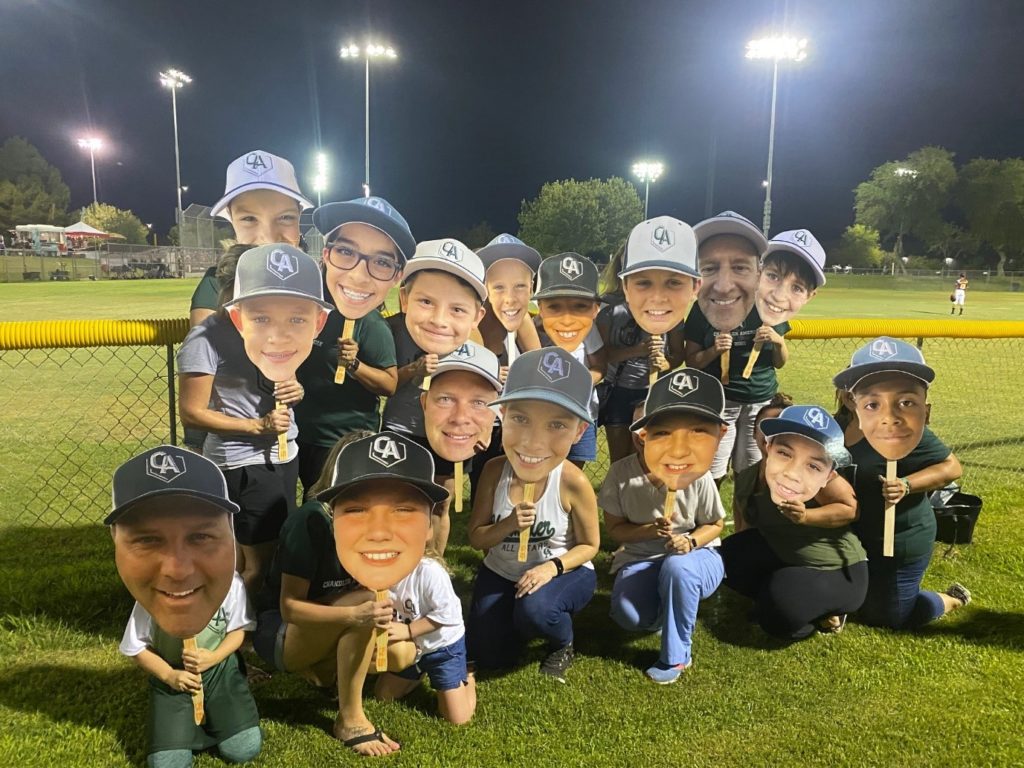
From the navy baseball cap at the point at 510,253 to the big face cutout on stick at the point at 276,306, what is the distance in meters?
1.01

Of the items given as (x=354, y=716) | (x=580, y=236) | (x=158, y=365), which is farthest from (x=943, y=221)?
(x=354, y=716)

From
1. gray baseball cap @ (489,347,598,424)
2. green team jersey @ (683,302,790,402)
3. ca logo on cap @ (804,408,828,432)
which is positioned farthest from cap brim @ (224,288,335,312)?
ca logo on cap @ (804,408,828,432)

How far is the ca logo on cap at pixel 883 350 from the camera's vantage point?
3.24 m

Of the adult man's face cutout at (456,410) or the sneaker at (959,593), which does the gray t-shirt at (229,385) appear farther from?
the sneaker at (959,593)

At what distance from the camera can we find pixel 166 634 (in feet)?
8.03

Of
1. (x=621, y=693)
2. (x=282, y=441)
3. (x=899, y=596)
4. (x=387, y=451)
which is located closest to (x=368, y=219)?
(x=282, y=441)

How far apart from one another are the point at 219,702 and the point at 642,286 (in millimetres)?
2479

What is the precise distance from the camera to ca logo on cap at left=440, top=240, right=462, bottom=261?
2.96 m

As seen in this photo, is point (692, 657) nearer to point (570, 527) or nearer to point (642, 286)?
point (570, 527)

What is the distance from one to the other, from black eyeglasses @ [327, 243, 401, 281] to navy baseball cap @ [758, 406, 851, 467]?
191 centimetres

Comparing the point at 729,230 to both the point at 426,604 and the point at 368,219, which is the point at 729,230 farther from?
the point at 426,604

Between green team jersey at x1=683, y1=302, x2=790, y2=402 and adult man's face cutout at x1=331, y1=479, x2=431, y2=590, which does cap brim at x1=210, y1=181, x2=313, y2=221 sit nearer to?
adult man's face cutout at x1=331, y1=479, x2=431, y2=590

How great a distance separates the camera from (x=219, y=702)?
98.5 inches

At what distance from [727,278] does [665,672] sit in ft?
6.30
